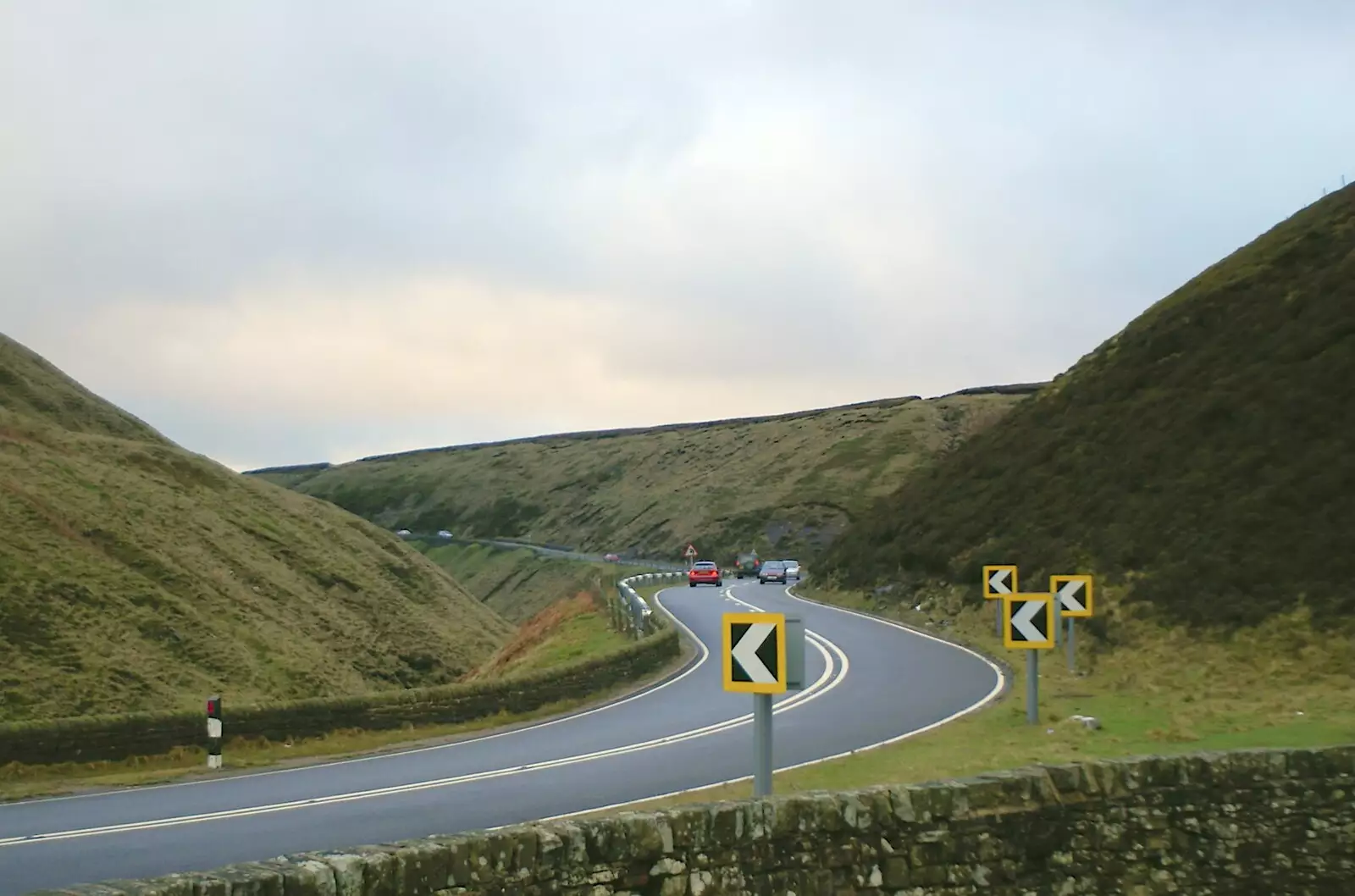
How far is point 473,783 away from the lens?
1380 centimetres

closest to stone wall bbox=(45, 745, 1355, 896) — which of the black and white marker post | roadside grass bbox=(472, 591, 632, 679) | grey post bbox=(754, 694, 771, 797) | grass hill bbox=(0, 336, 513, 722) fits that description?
grey post bbox=(754, 694, 771, 797)

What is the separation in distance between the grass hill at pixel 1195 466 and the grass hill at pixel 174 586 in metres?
19.6

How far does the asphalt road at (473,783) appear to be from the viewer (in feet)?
34.0

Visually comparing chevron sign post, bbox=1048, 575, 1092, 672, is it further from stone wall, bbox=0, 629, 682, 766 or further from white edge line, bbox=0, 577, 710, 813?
stone wall, bbox=0, 629, 682, 766

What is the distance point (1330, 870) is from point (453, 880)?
6.11 meters

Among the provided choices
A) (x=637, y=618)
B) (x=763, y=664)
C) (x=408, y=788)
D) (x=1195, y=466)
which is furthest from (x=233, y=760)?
(x=1195, y=466)

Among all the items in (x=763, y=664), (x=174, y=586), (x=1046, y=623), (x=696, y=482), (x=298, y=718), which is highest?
(x=696, y=482)

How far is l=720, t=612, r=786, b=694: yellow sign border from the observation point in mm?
7719

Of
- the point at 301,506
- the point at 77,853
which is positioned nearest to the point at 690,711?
the point at 77,853

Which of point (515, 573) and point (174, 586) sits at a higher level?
point (515, 573)

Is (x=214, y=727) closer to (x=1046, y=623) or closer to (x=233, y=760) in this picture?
(x=233, y=760)

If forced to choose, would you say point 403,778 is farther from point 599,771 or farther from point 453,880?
point 453,880

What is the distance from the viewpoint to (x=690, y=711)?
810 inches

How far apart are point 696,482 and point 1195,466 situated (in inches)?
3944
